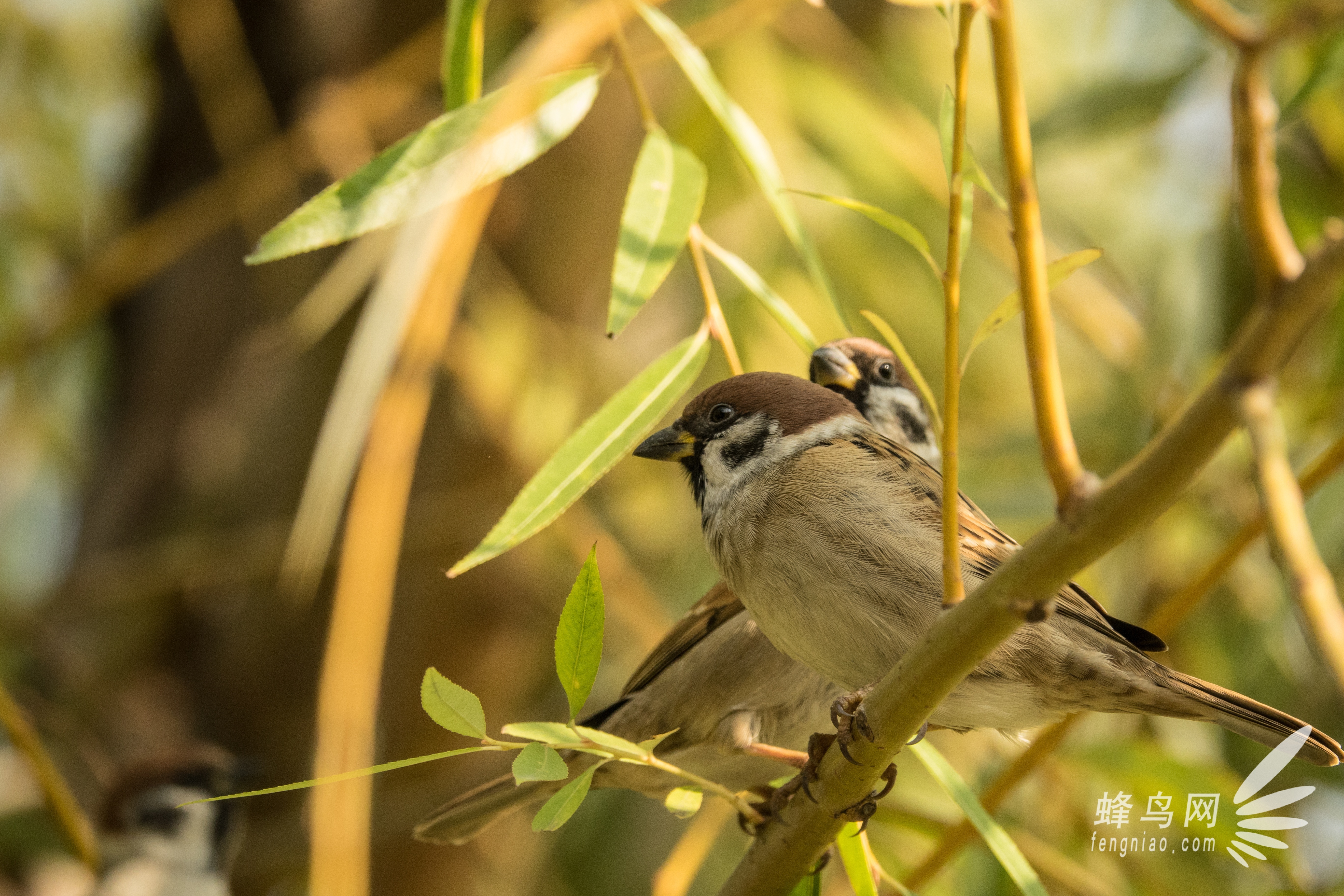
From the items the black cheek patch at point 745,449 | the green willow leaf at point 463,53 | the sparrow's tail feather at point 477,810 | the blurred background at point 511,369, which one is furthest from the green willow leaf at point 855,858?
the blurred background at point 511,369

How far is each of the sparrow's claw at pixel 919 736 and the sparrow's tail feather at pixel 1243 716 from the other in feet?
0.86

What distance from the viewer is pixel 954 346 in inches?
33.2

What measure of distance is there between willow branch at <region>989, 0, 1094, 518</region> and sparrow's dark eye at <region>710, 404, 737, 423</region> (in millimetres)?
844

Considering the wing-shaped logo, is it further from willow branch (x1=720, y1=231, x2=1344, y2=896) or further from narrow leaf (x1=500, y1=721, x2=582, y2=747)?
narrow leaf (x1=500, y1=721, x2=582, y2=747)

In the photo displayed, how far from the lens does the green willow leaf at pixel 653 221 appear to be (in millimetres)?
1145

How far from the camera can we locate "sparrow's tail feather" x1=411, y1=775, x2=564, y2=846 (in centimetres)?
177

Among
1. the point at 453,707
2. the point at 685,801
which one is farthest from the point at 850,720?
the point at 453,707

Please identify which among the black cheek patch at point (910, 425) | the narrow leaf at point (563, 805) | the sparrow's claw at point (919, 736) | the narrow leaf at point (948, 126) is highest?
the narrow leaf at point (948, 126)

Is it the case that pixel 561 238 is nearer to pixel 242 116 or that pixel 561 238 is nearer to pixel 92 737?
pixel 242 116

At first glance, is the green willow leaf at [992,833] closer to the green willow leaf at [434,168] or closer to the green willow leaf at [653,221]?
the green willow leaf at [653,221]

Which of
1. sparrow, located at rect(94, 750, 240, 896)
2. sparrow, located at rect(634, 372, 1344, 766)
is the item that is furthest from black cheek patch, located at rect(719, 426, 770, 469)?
sparrow, located at rect(94, 750, 240, 896)

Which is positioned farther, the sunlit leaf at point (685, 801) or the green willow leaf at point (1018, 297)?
the sunlit leaf at point (685, 801)

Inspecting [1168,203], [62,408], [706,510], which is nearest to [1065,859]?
[706,510]

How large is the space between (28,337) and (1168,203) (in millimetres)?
2863
